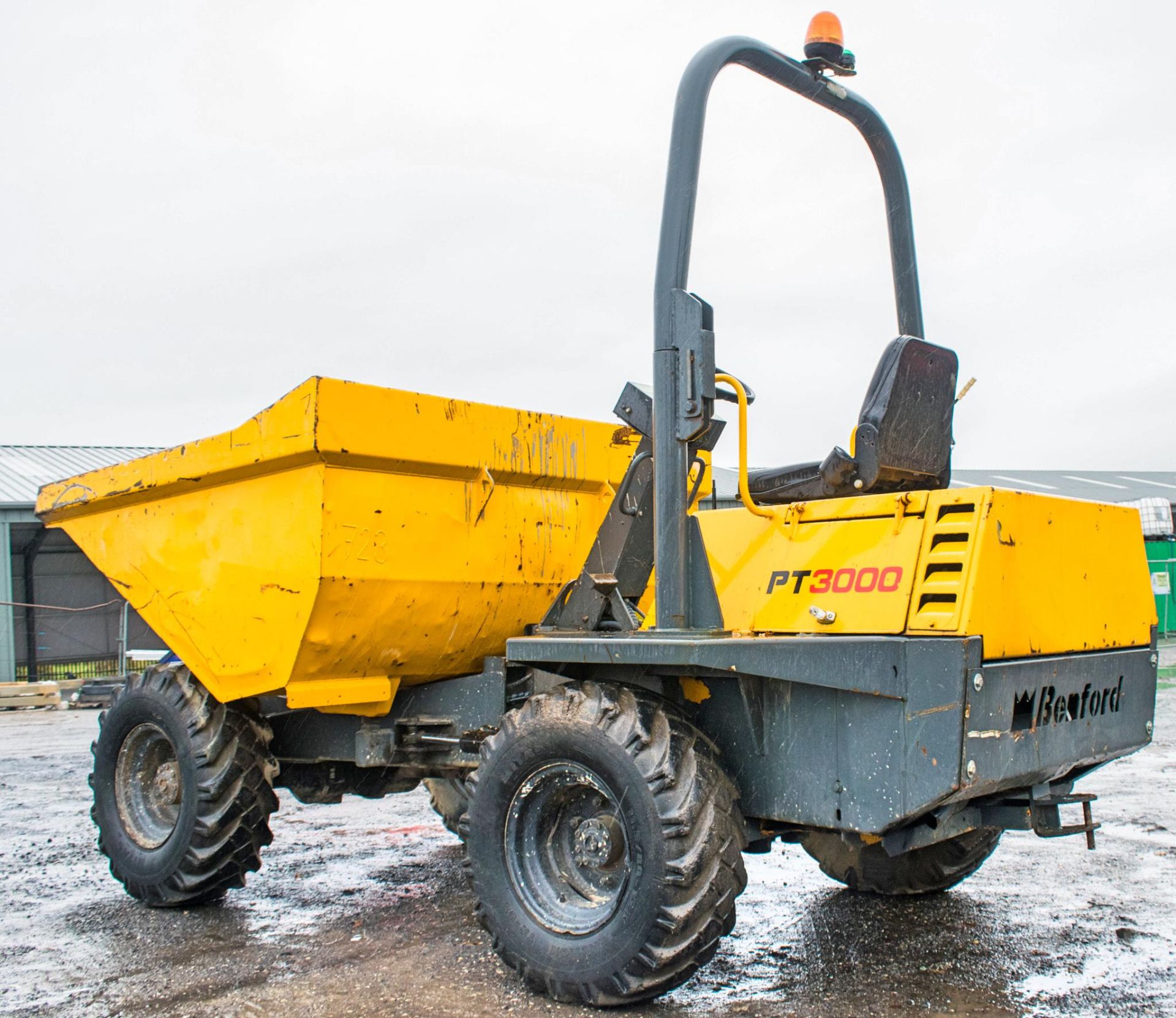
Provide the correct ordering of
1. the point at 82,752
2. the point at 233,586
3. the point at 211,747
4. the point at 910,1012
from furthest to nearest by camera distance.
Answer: the point at 82,752
the point at 211,747
the point at 233,586
the point at 910,1012

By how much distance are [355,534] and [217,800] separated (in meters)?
1.54

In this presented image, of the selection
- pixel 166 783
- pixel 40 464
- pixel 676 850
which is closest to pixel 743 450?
pixel 676 850

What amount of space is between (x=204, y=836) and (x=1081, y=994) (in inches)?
139

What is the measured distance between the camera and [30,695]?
16125 mm

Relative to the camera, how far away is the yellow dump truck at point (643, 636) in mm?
3555

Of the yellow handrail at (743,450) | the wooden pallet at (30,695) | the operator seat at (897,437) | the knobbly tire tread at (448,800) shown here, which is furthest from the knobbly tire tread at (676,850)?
the wooden pallet at (30,695)

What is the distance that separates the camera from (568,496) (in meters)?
5.30

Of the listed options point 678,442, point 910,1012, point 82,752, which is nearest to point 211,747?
point 678,442

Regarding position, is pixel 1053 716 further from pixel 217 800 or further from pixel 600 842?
pixel 217 800

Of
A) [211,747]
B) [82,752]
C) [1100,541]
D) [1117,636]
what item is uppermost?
[1100,541]

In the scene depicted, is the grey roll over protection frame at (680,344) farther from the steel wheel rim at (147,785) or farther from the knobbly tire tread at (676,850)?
the steel wheel rim at (147,785)

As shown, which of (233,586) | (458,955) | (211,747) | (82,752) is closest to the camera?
(458,955)

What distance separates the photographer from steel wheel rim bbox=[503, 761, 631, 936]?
3.97 meters

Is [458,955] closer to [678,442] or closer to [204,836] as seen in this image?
[204,836]
